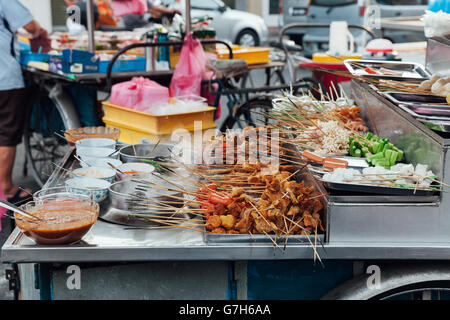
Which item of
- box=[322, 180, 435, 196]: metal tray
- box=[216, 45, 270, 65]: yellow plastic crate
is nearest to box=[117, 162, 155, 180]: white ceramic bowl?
box=[322, 180, 435, 196]: metal tray

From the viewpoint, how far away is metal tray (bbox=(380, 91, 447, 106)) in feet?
7.41

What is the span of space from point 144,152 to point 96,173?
441 millimetres

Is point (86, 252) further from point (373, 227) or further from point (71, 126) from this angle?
point (71, 126)

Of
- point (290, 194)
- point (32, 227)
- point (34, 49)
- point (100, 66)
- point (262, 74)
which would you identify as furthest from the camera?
point (262, 74)

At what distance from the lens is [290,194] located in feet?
6.48

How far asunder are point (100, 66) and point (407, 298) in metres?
3.42

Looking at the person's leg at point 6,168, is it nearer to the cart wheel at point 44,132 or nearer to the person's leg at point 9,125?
the person's leg at point 9,125

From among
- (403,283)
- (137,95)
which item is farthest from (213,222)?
(137,95)

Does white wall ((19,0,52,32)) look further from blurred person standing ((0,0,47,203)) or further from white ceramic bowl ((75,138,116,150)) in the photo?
white ceramic bowl ((75,138,116,150))

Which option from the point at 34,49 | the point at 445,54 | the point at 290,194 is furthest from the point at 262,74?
the point at 290,194

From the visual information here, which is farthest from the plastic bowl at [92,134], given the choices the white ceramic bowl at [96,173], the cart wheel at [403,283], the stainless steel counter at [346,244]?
the cart wheel at [403,283]

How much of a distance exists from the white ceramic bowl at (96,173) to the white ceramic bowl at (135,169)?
4cm

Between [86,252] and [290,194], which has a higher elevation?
[290,194]

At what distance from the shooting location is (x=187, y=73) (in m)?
4.79
